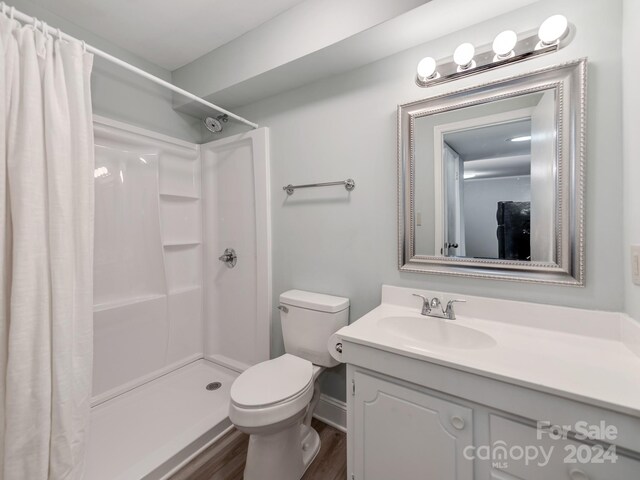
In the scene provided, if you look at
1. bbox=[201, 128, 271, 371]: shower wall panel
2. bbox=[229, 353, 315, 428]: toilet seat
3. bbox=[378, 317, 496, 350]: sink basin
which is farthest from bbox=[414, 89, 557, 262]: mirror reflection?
bbox=[201, 128, 271, 371]: shower wall panel

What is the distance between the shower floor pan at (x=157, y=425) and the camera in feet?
4.53

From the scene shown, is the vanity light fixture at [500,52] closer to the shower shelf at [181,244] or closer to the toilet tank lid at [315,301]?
the toilet tank lid at [315,301]

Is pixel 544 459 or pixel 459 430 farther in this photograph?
pixel 459 430

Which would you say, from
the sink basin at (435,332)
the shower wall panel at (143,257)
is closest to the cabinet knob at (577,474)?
the sink basin at (435,332)

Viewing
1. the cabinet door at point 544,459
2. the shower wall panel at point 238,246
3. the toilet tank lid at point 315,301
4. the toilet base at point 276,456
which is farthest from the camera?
the shower wall panel at point 238,246

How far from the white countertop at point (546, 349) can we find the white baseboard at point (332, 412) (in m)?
0.78

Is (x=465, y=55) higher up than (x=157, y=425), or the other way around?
(x=465, y=55)

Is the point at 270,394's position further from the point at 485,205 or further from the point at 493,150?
the point at 493,150

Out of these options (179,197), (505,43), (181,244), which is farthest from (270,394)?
(505,43)

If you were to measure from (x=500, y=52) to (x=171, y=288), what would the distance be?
2.51 meters

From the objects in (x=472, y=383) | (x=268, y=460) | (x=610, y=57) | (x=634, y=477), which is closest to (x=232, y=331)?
(x=268, y=460)

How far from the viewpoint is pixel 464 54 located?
A: 1247mm

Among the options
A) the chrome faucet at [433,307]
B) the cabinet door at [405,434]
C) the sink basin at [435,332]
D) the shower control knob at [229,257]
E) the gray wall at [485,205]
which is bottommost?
the cabinet door at [405,434]

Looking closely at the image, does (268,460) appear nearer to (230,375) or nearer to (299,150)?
(230,375)
